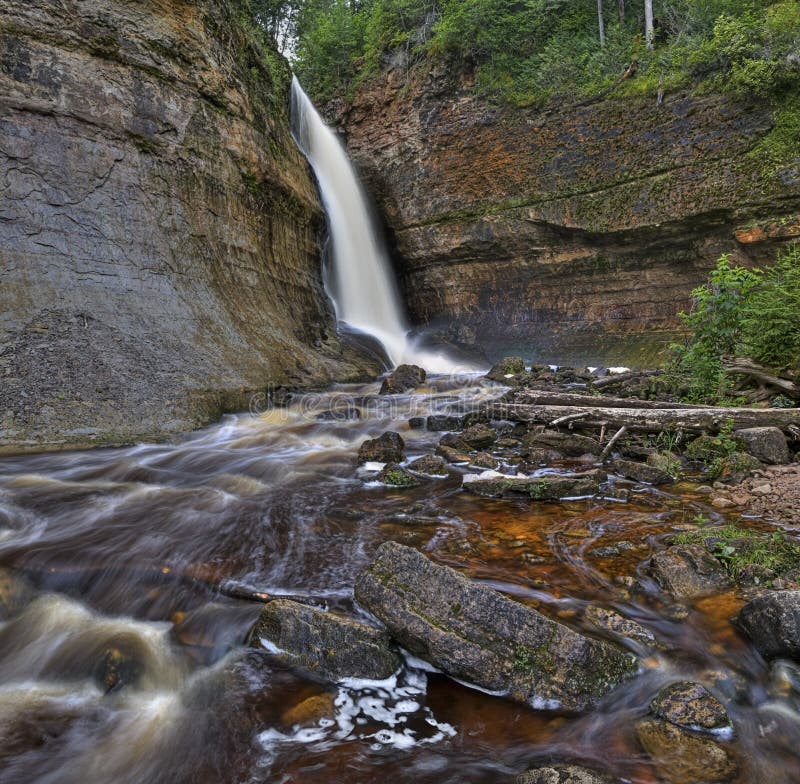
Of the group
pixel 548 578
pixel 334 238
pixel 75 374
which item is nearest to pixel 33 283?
pixel 75 374

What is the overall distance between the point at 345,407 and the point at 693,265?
1240 centimetres

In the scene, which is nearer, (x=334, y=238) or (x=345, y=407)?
(x=345, y=407)

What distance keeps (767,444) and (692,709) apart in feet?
13.6

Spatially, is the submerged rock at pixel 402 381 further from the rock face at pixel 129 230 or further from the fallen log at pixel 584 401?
the fallen log at pixel 584 401

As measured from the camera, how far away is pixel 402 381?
1212 cm

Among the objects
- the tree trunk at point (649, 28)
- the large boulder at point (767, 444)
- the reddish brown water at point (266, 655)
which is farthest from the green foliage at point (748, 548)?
the tree trunk at point (649, 28)

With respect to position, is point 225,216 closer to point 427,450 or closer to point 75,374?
point 75,374

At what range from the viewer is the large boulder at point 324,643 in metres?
2.35

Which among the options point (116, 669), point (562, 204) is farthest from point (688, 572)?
point (562, 204)

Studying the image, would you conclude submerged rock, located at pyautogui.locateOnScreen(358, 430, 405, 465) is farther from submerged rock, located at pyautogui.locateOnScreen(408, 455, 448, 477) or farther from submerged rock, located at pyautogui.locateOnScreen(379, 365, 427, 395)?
submerged rock, located at pyautogui.locateOnScreen(379, 365, 427, 395)

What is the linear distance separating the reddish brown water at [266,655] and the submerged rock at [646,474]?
0.24m

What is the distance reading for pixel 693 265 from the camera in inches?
583

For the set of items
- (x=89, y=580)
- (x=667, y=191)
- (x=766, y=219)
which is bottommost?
(x=89, y=580)

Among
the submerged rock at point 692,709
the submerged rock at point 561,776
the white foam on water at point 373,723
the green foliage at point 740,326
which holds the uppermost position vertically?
the green foliage at point 740,326
